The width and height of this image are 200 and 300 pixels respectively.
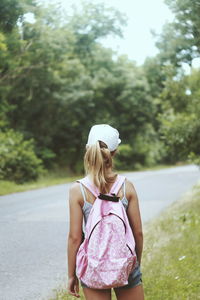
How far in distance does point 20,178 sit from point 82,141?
9841mm

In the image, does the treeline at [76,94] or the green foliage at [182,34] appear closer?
the green foliage at [182,34]

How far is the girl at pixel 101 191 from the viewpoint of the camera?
299 centimetres

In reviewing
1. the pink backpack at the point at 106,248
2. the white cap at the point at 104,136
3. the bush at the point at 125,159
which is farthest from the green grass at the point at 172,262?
the bush at the point at 125,159

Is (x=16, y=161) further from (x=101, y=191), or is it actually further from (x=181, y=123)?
(x=101, y=191)

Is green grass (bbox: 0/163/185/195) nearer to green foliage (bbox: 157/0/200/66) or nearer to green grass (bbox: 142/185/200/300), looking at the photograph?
green grass (bbox: 142/185/200/300)

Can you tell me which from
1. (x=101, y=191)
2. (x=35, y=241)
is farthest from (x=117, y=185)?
(x=35, y=241)

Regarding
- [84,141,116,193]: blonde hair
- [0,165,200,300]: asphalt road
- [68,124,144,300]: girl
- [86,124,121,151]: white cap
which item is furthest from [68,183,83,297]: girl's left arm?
[0,165,200,300]: asphalt road

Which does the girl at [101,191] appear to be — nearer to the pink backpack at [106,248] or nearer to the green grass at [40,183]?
the pink backpack at [106,248]

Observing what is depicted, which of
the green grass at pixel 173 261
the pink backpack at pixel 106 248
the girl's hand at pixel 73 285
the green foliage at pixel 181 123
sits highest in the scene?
the pink backpack at pixel 106 248

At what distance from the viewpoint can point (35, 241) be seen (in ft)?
27.7

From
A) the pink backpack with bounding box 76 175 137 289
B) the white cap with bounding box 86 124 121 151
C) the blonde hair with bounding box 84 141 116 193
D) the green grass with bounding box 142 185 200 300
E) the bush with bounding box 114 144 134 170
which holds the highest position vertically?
the white cap with bounding box 86 124 121 151

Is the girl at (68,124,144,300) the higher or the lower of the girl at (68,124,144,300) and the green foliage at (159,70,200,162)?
the higher

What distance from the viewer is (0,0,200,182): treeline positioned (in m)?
12.7

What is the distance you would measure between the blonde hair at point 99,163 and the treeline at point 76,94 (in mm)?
3603
